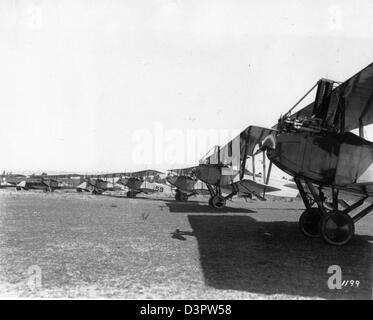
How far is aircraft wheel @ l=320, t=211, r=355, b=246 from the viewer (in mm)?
7148

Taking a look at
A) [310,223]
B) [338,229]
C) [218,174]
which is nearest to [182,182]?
[218,174]

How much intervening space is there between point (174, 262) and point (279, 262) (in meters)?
1.72

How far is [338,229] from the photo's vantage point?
23.6 feet

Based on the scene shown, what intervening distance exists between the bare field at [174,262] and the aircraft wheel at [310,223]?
1.12ft

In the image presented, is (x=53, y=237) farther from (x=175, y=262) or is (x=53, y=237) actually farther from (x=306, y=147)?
(x=306, y=147)

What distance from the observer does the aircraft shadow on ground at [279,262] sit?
175 inches

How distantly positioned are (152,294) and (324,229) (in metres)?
4.39

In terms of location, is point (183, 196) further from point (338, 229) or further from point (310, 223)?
point (338, 229)

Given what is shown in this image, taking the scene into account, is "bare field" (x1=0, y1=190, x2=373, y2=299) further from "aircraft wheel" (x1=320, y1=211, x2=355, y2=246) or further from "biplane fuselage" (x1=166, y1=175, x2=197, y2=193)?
"biplane fuselage" (x1=166, y1=175, x2=197, y2=193)

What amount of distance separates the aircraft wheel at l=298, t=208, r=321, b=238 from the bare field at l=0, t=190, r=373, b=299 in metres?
0.34

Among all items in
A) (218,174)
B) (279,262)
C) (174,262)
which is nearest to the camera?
(174,262)

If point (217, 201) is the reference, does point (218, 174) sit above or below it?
above

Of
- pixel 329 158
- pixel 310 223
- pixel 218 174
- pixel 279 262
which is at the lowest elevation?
pixel 218 174
